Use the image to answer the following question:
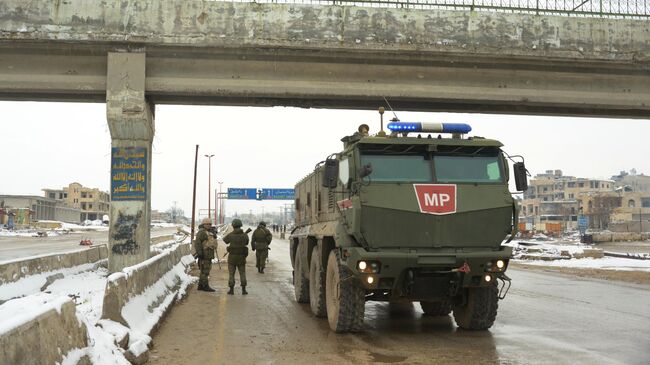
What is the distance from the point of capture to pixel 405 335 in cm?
843

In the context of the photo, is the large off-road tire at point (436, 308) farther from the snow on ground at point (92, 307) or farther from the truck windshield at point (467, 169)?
the snow on ground at point (92, 307)

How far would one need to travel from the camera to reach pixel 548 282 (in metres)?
16.8

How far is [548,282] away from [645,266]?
851 centimetres

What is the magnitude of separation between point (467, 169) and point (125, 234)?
9.80 metres

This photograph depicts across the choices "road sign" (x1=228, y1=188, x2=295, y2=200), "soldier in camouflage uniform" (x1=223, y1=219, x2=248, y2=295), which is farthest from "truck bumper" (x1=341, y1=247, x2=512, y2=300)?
"road sign" (x1=228, y1=188, x2=295, y2=200)

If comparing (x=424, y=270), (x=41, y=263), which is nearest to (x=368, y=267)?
(x=424, y=270)

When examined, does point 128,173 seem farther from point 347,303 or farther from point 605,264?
point 605,264

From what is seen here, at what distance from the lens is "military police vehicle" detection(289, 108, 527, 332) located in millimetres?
7832

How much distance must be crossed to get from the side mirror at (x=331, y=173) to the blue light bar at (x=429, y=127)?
97 cm

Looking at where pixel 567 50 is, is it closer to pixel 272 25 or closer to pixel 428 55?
pixel 428 55

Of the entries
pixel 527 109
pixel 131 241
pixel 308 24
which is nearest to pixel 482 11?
pixel 527 109

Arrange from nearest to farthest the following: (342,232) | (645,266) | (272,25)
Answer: (342,232) → (272,25) → (645,266)

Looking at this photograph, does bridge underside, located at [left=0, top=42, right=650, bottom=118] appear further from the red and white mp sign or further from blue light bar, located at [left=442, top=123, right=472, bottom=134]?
the red and white mp sign

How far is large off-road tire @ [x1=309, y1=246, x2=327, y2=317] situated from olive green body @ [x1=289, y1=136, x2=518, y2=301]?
139 cm
